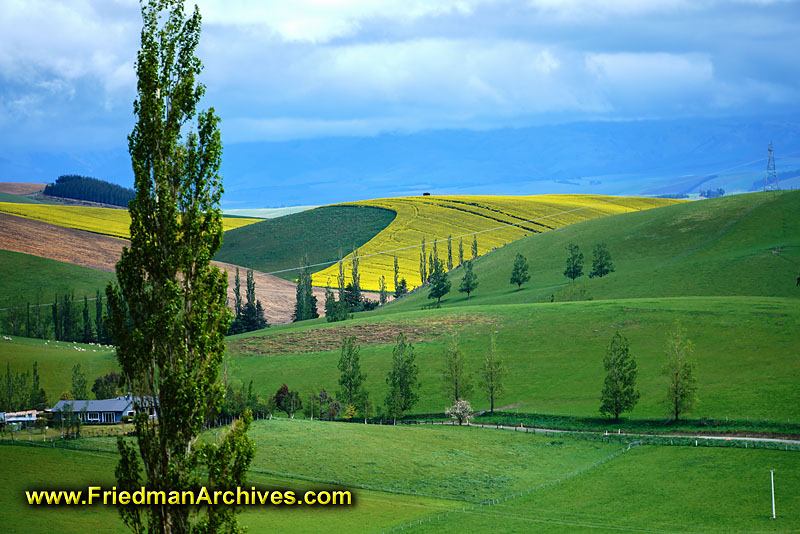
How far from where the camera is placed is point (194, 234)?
61.4ft

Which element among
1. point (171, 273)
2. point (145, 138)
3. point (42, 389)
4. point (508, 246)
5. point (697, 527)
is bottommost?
point (697, 527)

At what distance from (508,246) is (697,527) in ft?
471

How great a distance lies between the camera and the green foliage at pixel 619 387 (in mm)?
74562

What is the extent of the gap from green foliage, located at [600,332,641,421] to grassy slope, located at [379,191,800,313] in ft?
157

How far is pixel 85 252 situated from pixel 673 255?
12861 centimetres

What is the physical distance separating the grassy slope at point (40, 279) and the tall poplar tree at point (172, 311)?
134 meters

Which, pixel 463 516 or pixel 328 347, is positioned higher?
pixel 328 347

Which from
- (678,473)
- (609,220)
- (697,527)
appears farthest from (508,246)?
(697,527)

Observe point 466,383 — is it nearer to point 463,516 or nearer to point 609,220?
point 463,516

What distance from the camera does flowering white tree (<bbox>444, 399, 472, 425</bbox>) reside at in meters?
79.2

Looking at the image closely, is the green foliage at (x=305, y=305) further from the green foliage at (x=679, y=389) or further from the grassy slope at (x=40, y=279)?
the green foliage at (x=679, y=389)

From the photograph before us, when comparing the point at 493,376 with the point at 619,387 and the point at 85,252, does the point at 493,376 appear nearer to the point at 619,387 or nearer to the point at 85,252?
the point at 619,387

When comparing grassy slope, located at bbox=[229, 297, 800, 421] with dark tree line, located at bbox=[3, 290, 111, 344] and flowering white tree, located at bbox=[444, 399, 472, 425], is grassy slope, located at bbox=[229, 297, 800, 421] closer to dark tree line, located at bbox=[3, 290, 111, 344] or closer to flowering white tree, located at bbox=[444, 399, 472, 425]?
flowering white tree, located at bbox=[444, 399, 472, 425]

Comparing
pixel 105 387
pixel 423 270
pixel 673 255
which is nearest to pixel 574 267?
pixel 673 255
